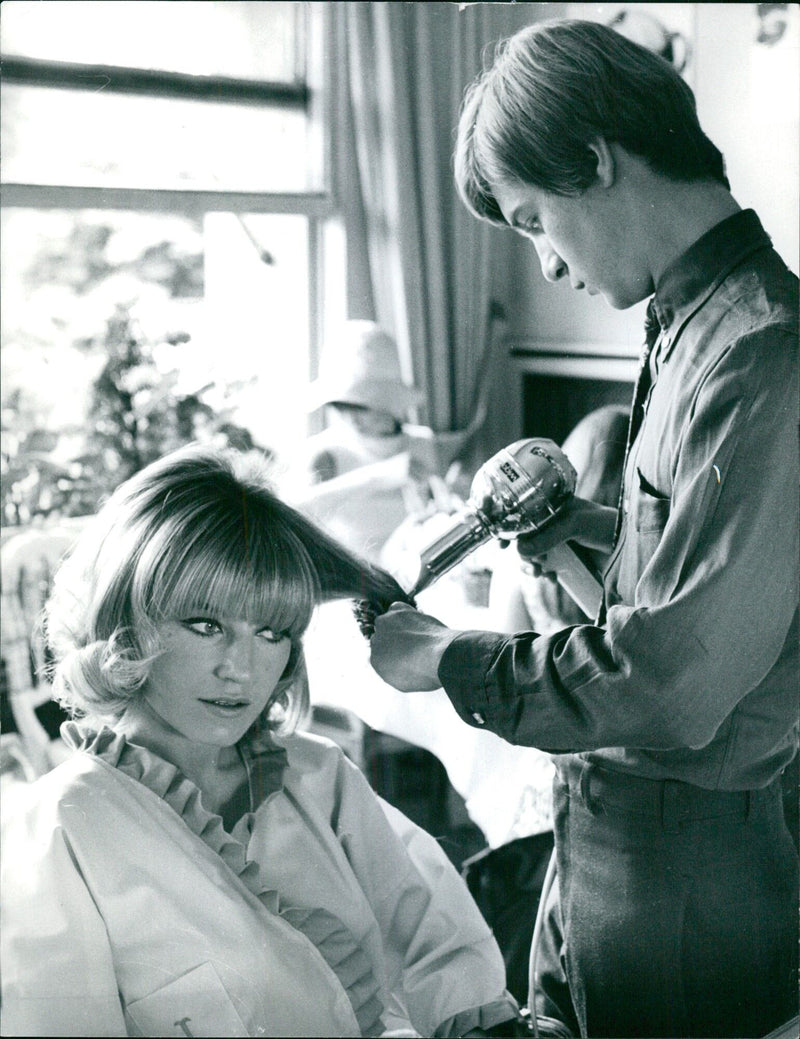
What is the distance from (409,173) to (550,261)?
0.16m

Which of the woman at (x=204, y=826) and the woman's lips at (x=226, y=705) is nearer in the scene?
the woman at (x=204, y=826)

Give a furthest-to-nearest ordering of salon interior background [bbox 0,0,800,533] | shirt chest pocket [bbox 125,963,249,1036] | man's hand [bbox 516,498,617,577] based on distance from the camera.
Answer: man's hand [bbox 516,498,617,577] → salon interior background [bbox 0,0,800,533] → shirt chest pocket [bbox 125,963,249,1036]

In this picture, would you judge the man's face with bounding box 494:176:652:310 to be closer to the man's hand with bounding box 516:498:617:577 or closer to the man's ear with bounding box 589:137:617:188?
the man's ear with bounding box 589:137:617:188

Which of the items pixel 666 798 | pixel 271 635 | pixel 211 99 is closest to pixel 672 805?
pixel 666 798

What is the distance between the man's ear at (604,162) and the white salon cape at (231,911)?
58cm

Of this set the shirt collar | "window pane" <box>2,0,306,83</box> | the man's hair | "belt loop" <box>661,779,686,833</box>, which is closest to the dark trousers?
"belt loop" <box>661,779,686,833</box>

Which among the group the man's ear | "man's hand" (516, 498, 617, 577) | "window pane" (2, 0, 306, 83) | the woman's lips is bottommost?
the woman's lips

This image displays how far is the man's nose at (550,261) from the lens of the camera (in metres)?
0.99

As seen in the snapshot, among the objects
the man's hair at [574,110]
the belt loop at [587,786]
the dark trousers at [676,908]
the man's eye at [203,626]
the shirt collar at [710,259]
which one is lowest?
the dark trousers at [676,908]

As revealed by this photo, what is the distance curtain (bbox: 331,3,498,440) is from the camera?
975 mm

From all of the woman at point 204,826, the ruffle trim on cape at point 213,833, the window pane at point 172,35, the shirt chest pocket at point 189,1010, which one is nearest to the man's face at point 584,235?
the window pane at point 172,35

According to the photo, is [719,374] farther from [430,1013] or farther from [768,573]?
[430,1013]

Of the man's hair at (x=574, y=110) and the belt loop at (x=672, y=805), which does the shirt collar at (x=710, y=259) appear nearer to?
the man's hair at (x=574, y=110)

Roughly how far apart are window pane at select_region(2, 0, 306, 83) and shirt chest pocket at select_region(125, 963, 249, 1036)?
72 centimetres
